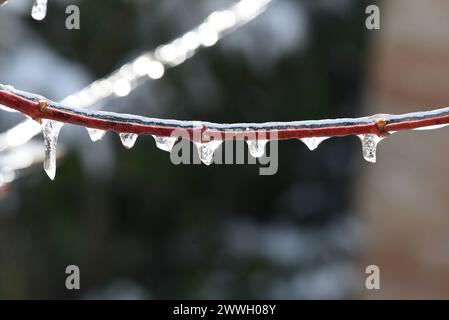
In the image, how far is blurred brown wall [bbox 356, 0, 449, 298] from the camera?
1.77m

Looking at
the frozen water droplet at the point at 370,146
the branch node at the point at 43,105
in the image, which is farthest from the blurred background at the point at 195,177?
the branch node at the point at 43,105

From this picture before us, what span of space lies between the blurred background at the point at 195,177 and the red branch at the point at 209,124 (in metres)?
1.50

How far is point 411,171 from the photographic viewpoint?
184 centimetres

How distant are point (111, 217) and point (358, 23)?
131 centimetres

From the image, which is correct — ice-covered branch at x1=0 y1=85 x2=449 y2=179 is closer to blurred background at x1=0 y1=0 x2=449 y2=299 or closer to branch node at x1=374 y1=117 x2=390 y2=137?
branch node at x1=374 y1=117 x2=390 y2=137

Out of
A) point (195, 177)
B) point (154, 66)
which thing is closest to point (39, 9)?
point (154, 66)

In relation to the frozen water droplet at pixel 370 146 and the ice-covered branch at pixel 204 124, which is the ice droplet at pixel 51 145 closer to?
the ice-covered branch at pixel 204 124

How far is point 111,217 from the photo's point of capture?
111 inches

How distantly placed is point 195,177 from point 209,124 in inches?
98.7

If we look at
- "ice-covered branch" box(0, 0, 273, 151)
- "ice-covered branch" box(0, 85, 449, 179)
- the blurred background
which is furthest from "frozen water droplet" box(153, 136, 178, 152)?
the blurred background

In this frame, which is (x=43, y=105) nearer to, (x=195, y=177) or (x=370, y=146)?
(x=370, y=146)

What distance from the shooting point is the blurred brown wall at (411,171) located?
177cm
